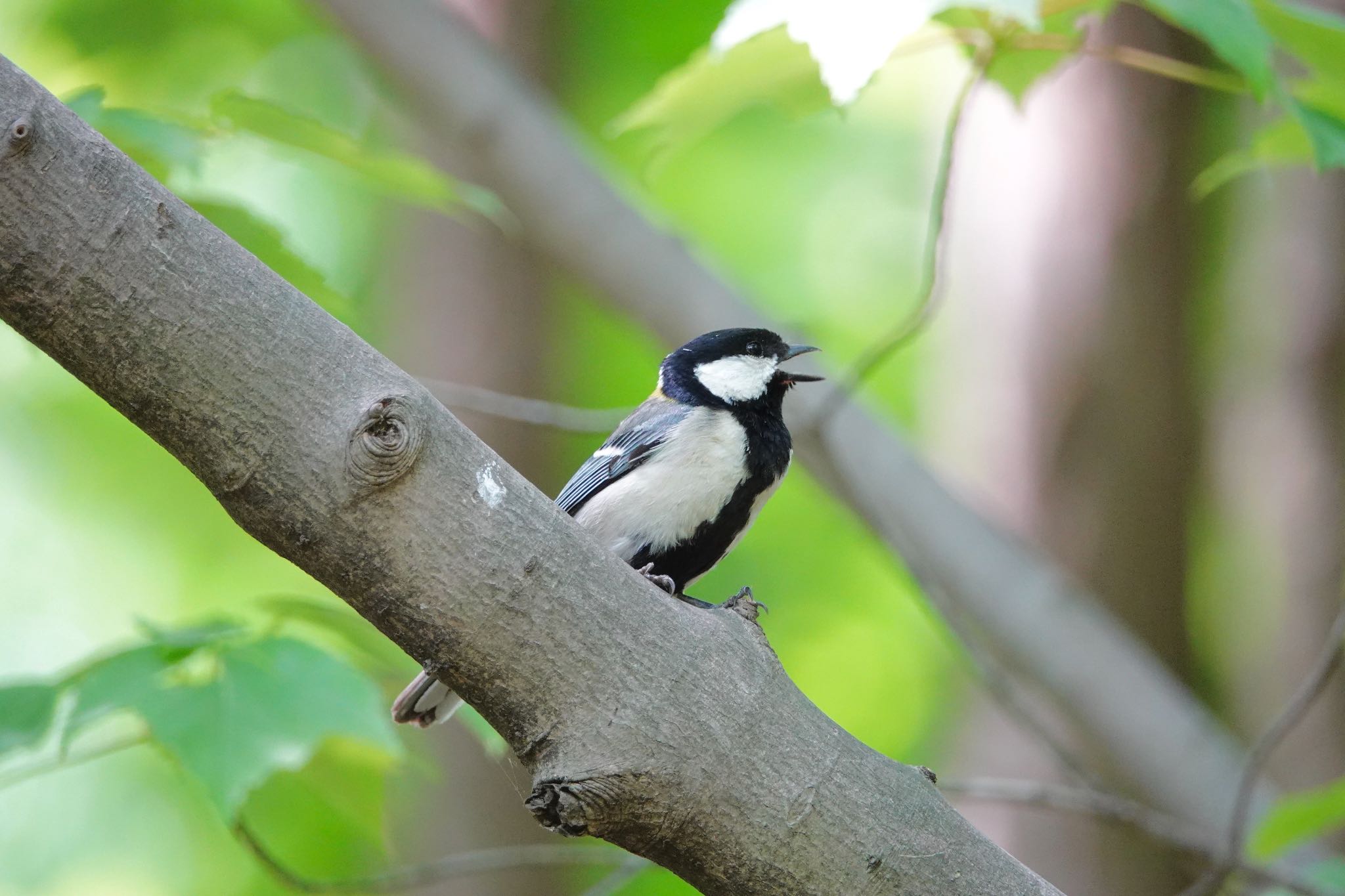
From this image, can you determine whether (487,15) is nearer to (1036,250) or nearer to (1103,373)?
(1036,250)

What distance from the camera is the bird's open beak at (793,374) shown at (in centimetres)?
288

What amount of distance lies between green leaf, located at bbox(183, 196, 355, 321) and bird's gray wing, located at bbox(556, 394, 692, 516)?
910 millimetres

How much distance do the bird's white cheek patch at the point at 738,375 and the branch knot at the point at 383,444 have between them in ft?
5.49

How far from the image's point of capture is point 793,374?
3.00 meters

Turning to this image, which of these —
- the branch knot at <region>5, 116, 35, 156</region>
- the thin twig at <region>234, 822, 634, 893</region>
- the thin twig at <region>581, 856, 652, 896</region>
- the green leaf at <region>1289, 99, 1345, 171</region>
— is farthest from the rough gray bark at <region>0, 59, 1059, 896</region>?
the thin twig at <region>581, 856, 652, 896</region>

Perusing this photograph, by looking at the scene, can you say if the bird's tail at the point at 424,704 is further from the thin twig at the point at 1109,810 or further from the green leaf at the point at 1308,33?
the green leaf at the point at 1308,33

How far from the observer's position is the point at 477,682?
1.34m

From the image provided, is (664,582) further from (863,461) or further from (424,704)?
(863,461)

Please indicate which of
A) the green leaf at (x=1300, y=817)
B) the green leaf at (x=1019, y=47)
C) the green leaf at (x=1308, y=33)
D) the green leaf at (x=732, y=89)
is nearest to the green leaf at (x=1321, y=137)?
the green leaf at (x=1308, y=33)

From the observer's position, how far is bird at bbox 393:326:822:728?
2.58 metres

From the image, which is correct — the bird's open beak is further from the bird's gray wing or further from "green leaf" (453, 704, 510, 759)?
"green leaf" (453, 704, 510, 759)

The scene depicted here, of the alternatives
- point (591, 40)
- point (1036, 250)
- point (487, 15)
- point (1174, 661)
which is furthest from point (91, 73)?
point (1174, 661)

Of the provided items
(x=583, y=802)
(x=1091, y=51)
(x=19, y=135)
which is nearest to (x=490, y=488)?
(x=583, y=802)

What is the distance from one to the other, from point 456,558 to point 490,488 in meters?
0.09
